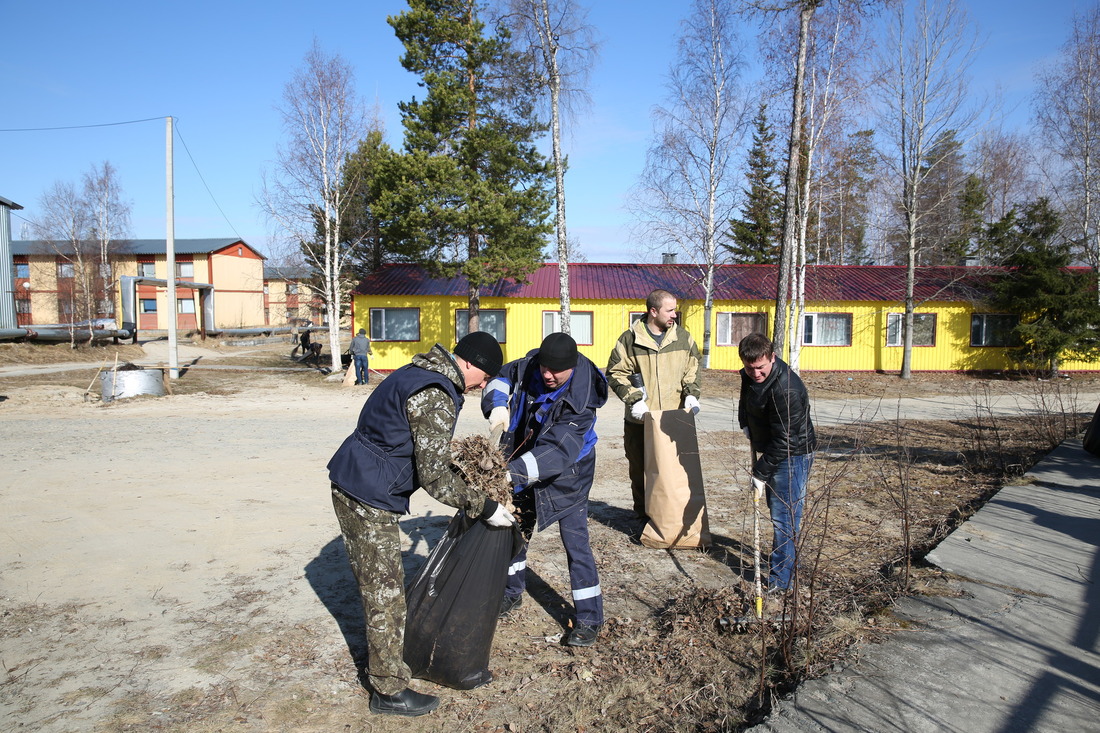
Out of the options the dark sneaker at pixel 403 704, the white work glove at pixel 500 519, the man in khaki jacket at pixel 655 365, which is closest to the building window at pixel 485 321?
the man in khaki jacket at pixel 655 365

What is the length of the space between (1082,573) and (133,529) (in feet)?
22.5

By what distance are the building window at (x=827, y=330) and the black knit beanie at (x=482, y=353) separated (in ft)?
69.8

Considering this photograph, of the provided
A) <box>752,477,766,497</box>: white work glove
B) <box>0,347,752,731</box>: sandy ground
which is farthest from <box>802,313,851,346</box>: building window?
<box>752,477,766,497</box>: white work glove

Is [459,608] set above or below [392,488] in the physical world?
below

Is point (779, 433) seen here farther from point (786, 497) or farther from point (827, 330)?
point (827, 330)

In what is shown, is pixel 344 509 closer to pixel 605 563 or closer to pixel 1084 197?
pixel 605 563

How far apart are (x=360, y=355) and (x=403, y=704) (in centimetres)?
1655

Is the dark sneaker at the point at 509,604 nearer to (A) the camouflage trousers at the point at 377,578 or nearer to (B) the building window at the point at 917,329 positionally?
(A) the camouflage trousers at the point at 377,578

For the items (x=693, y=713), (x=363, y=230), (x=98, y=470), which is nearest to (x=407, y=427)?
(x=693, y=713)

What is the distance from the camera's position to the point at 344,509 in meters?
2.92

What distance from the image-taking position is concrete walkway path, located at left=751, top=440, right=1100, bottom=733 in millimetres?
2645

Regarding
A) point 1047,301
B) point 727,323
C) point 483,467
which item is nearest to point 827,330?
point 727,323

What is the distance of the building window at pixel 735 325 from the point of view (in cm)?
2256

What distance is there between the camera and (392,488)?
9.50 ft
